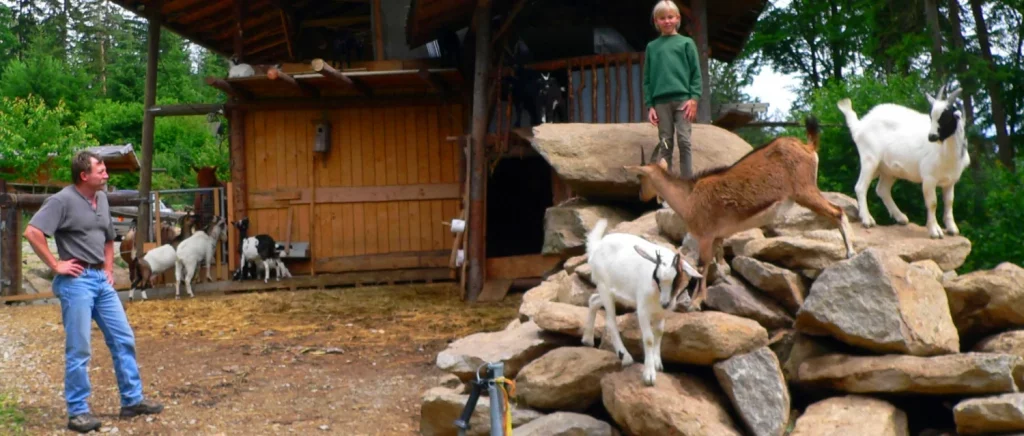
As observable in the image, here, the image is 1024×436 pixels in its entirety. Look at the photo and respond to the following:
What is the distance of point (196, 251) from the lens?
14734 millimetres

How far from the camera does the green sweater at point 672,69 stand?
792 cm

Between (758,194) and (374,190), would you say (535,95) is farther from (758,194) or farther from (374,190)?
(758,194)

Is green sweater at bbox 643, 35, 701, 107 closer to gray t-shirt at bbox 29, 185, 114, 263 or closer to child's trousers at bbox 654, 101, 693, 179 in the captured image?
child's trousers at bbox 654, 101, 693, 179

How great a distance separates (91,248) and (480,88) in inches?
248

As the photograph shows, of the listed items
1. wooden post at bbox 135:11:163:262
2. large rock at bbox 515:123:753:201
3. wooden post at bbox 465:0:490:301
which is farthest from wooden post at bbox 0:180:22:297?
large rock at bbox 515:123:753:201

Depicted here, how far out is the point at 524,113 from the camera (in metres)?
13.0

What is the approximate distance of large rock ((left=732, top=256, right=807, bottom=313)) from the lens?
6.58 meters

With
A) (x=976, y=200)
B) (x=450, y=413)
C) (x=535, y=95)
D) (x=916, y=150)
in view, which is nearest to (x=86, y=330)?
(x=450, y=413)

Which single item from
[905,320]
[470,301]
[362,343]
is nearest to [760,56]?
[470,301]

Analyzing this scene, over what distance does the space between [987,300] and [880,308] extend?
924mm

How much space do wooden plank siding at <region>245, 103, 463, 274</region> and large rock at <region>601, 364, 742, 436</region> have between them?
882 centimetres

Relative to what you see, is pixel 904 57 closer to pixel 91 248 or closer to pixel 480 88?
pixel 480 88

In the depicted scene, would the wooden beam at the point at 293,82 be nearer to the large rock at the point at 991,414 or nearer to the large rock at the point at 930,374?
the large rock at the point at 930,374

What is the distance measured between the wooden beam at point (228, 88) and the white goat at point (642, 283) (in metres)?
8.50
